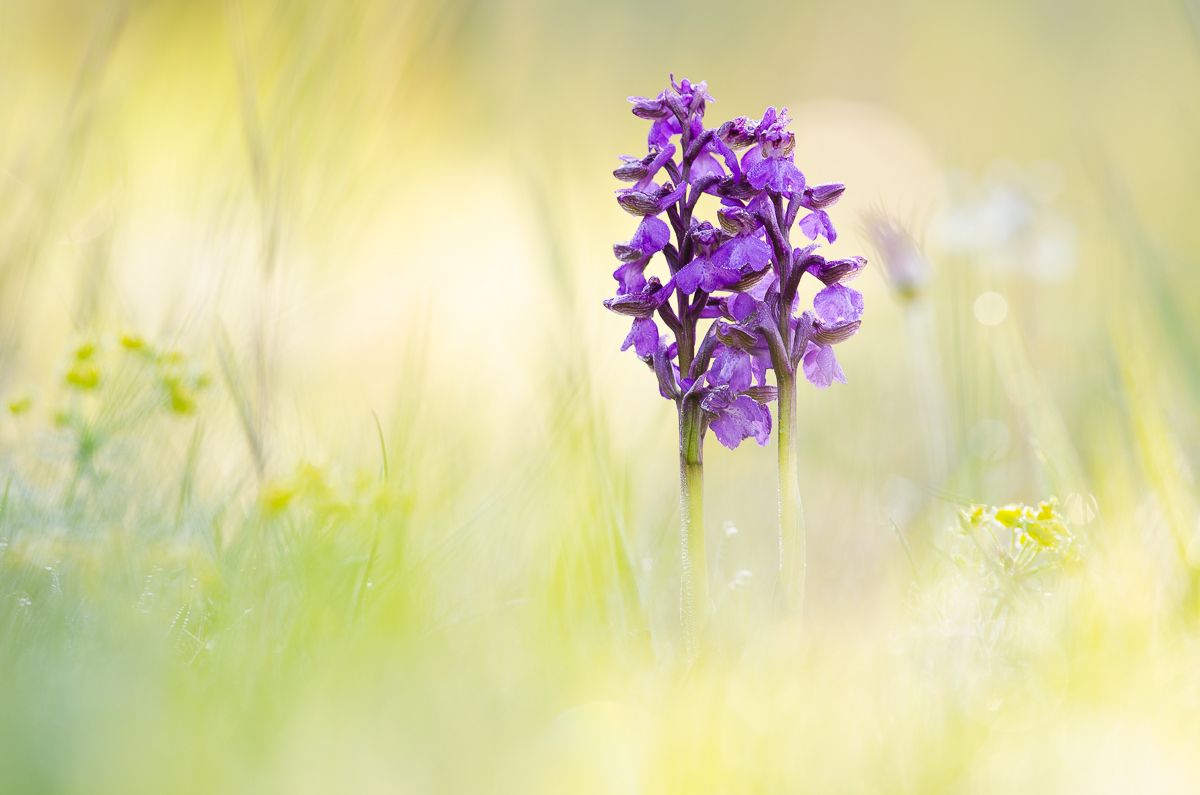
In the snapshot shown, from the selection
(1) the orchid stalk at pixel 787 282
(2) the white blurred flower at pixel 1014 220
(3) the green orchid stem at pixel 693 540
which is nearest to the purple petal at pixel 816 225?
(1) the orchid stalk at pixel 787 282

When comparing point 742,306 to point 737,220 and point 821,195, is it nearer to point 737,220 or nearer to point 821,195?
point 737,220

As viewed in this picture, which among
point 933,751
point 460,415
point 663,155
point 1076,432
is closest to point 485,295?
point 460,415

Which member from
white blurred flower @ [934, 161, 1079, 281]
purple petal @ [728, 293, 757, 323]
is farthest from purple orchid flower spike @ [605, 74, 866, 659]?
white blurred flower @ [934, 161, 1079, 281]

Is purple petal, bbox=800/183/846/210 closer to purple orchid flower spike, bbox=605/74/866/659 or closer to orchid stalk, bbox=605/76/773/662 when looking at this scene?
purple orchid flower spike, bbox=605/74/866/659

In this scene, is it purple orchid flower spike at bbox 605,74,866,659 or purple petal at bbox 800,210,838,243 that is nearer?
purple orchid flower spike at bbox 605,74,866,659

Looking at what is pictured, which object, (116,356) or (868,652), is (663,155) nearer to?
(868,652)

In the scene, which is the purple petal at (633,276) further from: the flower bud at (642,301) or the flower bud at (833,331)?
the flower bud at (833,331)
